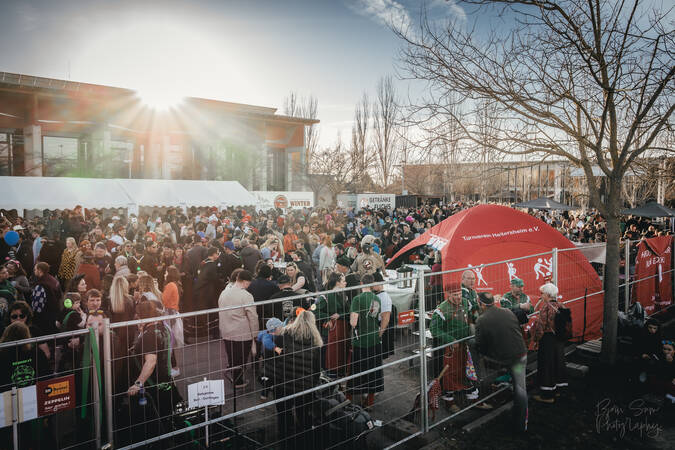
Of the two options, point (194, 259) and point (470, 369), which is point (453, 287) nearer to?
point (470, 369)

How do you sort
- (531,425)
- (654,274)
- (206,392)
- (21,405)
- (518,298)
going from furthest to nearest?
(654,274) → (518,298) → (531,425) → (206,392) → (21,405)

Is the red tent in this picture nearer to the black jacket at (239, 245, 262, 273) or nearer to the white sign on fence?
the black jacket at (239, 245, 262, 273)

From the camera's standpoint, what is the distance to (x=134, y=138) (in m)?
30.1

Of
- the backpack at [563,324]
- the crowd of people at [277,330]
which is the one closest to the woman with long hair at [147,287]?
the crowd of people at [277,330]

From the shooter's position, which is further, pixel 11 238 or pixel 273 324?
pixel 11 238

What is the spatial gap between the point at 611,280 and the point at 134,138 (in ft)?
101

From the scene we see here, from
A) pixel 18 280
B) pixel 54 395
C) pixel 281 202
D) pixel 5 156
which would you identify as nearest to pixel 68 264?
pixel 18 280

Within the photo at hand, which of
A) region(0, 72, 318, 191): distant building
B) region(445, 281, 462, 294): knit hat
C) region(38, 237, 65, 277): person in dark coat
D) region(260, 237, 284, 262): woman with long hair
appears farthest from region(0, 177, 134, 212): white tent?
region(445, 281, 462, 294): knit hat

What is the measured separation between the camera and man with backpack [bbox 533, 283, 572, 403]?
547cm

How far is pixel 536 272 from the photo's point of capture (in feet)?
24.1

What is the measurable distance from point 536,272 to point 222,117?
3060 centimetres

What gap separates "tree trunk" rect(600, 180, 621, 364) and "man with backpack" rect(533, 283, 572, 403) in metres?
1.17

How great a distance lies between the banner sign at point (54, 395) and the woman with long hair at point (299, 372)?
6.15ft

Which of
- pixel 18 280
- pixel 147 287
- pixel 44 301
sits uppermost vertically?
pixel 147 287
